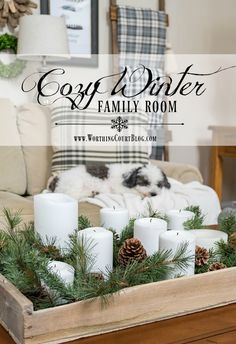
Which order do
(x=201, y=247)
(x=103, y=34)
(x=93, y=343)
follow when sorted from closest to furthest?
(x=93, y=343), (x=201, y=247), (x=103, y=34)

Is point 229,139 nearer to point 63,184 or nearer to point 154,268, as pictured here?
point 63,184

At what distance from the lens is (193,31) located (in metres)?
3.52

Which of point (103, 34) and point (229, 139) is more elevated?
point (103, 34)

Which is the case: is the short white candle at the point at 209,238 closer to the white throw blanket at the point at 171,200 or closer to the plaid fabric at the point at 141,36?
the white throw blanket at the point at 171,200

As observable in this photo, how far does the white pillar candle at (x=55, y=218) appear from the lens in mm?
999

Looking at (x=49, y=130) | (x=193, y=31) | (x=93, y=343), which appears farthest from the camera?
(x=193, y=31)

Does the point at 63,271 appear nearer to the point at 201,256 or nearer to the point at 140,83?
the point at 201,256

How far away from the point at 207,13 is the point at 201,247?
2938 millimetres

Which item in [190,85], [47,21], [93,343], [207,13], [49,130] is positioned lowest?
[93,343]

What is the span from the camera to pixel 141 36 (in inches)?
125

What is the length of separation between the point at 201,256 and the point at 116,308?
26 centimetres

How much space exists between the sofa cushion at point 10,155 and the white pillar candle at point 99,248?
1.53m

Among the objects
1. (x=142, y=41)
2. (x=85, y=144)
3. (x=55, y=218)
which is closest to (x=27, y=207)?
(x=85, y=144)

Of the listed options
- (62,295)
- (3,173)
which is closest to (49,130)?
(3,173)
